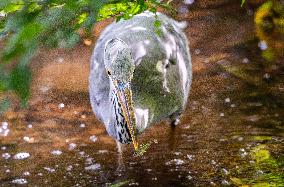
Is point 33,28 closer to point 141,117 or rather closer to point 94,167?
point 141,117

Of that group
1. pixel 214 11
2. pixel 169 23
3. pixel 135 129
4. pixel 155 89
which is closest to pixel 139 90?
pixel 155 89

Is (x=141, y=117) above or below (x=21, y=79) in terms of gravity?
below

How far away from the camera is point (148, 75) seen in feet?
13.5

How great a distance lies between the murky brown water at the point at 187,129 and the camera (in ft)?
15.3

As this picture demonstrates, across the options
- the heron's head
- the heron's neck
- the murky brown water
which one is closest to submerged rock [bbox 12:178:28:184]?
the murky brown water

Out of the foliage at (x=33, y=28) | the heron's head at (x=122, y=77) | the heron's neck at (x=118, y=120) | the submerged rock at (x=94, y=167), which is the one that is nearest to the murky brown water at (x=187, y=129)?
the submerged rock at (x=94, y=167)

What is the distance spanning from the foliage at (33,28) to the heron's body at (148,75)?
1.74m

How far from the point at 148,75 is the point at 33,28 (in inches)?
89.7

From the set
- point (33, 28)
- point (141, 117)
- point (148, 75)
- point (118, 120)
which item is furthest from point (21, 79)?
point (148, 75)

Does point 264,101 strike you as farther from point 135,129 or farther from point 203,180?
point 135,129

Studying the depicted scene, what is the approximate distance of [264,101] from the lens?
17.4 feet

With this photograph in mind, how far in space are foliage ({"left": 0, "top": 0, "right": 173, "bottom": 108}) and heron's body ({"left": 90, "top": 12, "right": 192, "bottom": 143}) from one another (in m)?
1.74

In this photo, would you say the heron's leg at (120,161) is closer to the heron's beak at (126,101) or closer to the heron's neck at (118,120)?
the heron's neck at (118,120)

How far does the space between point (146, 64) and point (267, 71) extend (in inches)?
79.2
